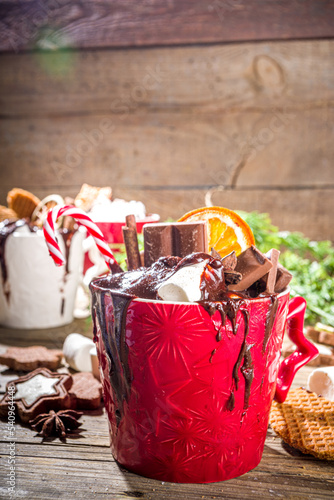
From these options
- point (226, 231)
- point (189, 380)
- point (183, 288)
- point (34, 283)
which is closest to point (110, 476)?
point (189, 380)

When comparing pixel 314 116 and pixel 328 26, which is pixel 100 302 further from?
pixel 328 26

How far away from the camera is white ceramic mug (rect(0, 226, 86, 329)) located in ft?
4.50

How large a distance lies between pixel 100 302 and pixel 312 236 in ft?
5.77

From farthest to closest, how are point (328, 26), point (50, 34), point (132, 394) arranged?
1. point (50, 34)
2. point (328, 26)
3. point (132, 394)

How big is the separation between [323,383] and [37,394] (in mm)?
524

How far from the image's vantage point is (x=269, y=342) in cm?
66

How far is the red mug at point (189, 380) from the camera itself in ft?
2.03

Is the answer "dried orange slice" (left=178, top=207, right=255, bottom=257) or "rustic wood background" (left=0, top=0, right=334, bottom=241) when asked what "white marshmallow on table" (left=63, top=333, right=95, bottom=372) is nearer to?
"dried orange slice" (left=178, top=207, right=255, bottom=257)

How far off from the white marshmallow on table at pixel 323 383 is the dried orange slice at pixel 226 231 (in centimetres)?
29

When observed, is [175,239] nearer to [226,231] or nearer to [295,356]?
[226,231]

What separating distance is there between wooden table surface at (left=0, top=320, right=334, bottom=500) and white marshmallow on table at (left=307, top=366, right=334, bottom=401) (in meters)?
0.15

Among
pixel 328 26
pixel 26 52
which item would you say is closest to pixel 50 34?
pixel 26 52

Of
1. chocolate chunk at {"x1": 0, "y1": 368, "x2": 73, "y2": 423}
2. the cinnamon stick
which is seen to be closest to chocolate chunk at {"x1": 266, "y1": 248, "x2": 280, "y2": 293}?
the cinnamon stick

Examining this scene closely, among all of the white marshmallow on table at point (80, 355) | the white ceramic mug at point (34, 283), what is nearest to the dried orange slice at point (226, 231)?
the white marshmallow on table at point (80, 355)
